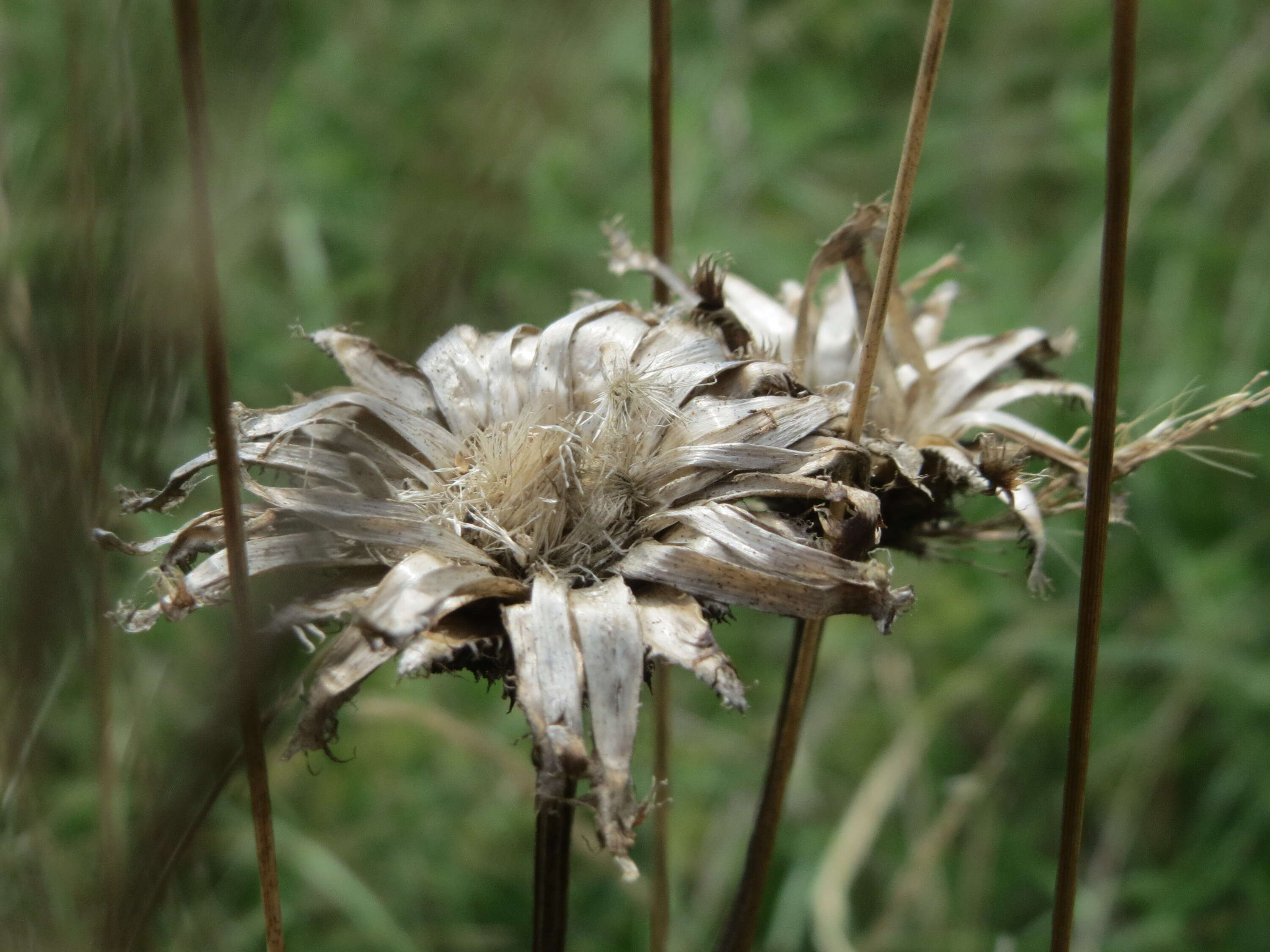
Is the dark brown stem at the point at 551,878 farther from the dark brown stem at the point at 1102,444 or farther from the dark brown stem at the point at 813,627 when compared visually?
the dark brown stem at the point at 1102,444

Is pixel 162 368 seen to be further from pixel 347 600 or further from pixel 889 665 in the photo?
pixel 889 665

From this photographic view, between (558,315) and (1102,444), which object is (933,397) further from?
(558,315)

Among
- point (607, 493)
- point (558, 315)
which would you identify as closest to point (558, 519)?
point (607, 493)

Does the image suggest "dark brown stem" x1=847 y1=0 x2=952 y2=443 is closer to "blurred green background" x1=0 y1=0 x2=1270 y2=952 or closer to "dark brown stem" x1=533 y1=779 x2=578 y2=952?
"blurred green background" x1=0 y1=0 x2=1270 y2=952

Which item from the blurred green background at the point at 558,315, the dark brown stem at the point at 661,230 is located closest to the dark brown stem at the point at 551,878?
the dark brown stem at the point at 661,230

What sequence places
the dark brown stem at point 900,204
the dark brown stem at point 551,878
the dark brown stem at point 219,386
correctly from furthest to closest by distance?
the dark brown stem at point 551,878, the dark brown stem at point 900,204, the dark brown stem at point 219,386

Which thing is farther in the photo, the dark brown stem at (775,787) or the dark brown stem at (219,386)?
the dark brown stem at (775,787)
